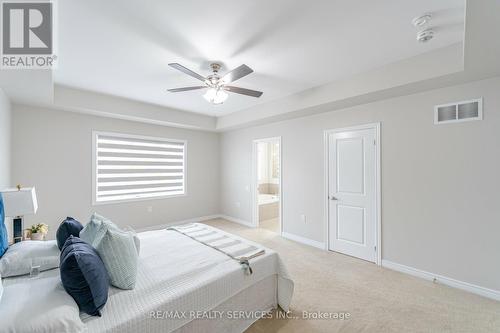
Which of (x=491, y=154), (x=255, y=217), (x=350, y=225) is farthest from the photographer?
(x=255, y=217)

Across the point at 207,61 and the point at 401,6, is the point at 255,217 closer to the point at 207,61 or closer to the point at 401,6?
the point at 207,61

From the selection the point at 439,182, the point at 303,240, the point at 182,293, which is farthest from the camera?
the point at 303,240

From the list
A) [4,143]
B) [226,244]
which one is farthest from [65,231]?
[4,143]

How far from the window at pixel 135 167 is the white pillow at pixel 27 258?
8.50 ft

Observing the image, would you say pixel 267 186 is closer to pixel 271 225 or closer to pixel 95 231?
pixel 271 225

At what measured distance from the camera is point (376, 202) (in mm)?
3295

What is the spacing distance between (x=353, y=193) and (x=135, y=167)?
4.34 metres

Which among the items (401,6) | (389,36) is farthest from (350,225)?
(401,6)

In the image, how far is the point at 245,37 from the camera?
2174mm

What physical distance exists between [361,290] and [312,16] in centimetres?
295

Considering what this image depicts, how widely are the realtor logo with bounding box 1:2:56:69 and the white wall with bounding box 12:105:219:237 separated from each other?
1.94m

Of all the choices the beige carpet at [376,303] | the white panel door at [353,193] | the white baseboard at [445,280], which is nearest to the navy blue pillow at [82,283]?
the beige carpet at [376,303]

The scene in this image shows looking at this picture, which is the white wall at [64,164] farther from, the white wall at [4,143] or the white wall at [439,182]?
the white wall at [439,182]

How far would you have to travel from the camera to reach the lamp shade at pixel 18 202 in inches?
86.6
